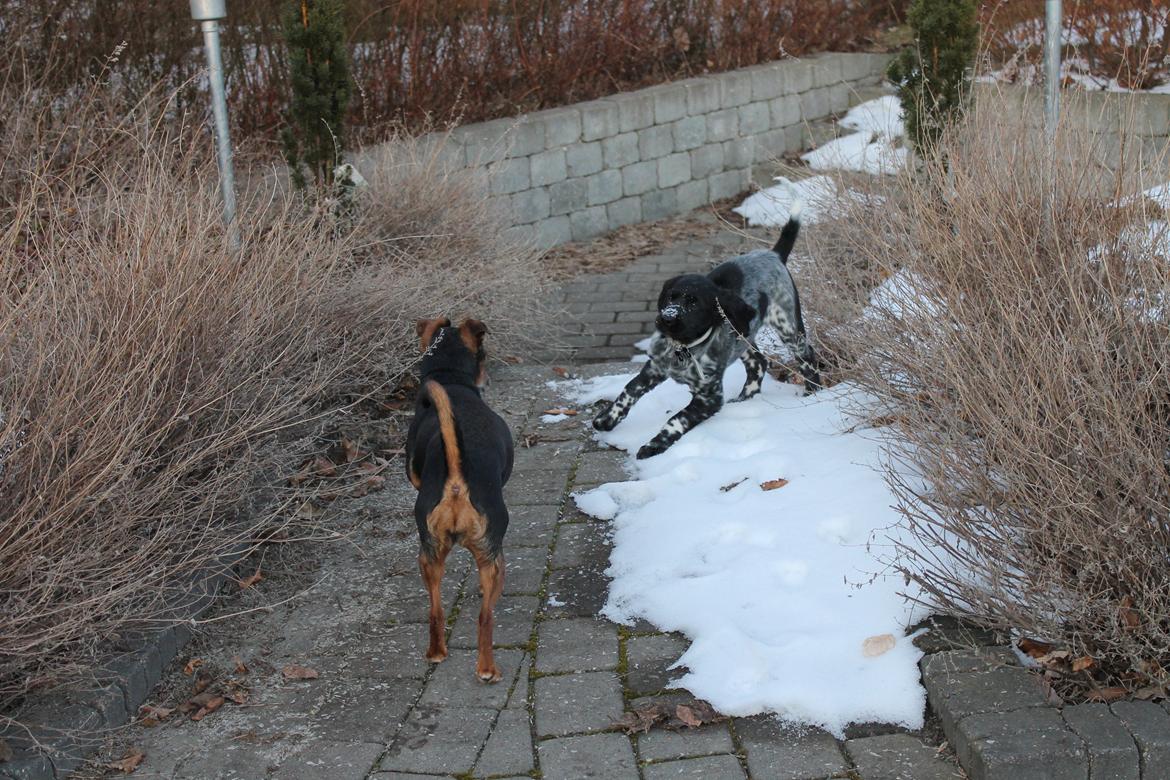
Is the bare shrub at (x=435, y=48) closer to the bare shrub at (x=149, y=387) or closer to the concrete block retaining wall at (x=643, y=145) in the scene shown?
the concrete block retaining wall at (x=643, y=145)

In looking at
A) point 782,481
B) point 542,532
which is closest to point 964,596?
point 782,481

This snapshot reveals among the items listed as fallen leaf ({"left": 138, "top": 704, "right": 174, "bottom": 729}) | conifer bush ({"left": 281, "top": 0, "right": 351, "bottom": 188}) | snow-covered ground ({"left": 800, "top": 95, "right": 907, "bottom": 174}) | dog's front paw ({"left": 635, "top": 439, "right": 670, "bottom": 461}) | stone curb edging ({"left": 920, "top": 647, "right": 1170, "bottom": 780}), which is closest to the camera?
stone curb edging ({"left": 920, "top": 647, "right": 1170, "bottom": 780})

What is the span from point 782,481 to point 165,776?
2428mm

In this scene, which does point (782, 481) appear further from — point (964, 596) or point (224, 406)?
point (224, 406)

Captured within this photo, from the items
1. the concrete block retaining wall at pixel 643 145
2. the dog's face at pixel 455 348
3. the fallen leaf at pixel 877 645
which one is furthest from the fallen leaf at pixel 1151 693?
the concrete block retaining wall at pixel 643 145

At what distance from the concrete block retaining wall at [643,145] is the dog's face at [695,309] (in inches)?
140

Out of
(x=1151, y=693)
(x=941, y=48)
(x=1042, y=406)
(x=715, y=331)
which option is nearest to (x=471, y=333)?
(x=715, y=331)

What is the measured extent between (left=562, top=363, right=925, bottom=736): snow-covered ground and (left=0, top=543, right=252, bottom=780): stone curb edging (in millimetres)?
1411

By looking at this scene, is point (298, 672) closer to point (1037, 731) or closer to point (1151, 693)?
point (1037, 731)

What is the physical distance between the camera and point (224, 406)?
434 centimetres

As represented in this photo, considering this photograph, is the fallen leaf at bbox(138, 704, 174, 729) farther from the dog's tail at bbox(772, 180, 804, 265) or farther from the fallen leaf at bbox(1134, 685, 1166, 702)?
the dog's tail at bbox(772, 180, 804, 265)

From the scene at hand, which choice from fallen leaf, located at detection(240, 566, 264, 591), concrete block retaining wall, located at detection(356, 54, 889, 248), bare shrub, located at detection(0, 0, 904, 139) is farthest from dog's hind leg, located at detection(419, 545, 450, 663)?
concrete block retaining wall, located at detection(356, 54, 889, 248)

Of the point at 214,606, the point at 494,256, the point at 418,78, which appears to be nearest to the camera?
the point at 214,606

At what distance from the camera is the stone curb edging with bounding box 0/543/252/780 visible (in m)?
3.11
